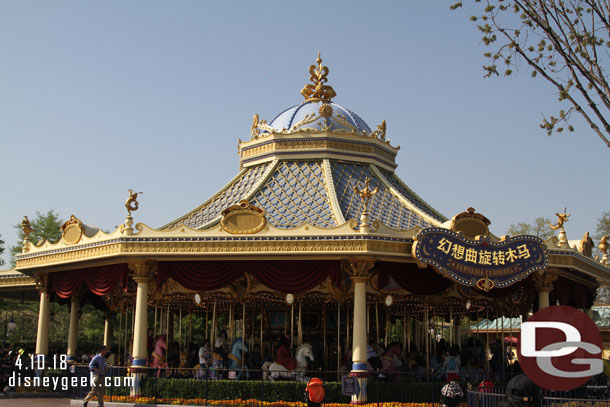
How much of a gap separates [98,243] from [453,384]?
11.1 meters

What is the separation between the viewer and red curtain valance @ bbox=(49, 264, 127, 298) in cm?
2377

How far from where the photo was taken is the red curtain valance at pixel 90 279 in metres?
23.8

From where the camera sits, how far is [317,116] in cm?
2877

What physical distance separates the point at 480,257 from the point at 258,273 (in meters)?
6.25

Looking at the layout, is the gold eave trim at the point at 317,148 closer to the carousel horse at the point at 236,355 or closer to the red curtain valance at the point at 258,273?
the red curtain valance at the point at 258,273

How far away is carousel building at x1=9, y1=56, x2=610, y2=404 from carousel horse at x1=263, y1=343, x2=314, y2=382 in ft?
5.07

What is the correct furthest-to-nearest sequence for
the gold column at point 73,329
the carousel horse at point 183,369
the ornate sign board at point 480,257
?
the gold column at point 73,329 → the carousel horse at point 183,369 → the ornate sign board at point 480,257

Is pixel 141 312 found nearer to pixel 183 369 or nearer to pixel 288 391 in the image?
pixel 183 369

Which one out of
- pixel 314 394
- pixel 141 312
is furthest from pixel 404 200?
pixel 314 394

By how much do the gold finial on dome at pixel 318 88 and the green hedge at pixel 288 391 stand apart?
12.9 m

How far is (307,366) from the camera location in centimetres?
2328

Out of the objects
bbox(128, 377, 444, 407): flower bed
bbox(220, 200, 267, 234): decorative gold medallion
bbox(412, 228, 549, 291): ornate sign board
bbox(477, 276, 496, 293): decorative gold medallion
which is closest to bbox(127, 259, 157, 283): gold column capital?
bbox(220, 200, 267, 234): decorative gold medallion

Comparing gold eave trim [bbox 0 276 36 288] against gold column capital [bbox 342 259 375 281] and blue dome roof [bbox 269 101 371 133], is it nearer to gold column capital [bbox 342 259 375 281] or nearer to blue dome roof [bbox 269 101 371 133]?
blue dome roof [bbox 269 101 371 133]

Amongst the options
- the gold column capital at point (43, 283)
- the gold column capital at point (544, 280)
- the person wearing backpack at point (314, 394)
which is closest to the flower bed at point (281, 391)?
the person wearing backpack at point (314, 394)
